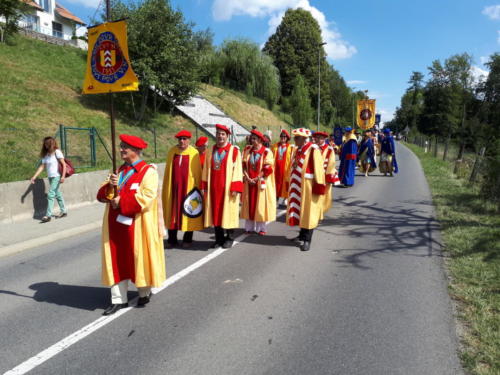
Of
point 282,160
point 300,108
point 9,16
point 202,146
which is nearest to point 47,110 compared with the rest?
point 9,16

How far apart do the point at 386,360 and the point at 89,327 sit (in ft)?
9.00

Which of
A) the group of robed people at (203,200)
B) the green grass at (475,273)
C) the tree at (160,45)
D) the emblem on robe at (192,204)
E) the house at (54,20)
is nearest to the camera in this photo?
the green grass at (475,273)

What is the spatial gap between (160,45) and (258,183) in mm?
16577

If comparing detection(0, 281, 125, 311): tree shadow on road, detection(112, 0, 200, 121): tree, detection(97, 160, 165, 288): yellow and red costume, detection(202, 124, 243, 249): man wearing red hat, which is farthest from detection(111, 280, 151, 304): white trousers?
detection(112, 0, 200, 121): tree

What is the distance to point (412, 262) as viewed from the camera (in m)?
5.96

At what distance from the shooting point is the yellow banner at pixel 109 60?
4777mm

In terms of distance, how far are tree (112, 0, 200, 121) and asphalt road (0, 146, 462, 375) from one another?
52.6 feet

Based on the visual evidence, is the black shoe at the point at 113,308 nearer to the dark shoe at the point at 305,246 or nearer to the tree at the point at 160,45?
the dark shoe at the point at 305,246

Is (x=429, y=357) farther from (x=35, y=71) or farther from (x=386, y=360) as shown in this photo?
(x=35, y=71)

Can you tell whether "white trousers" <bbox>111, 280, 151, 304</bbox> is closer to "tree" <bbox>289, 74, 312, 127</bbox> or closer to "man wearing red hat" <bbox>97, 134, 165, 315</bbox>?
"man wearing red hat" <bbox>97, 134, 165, 315</bbox>

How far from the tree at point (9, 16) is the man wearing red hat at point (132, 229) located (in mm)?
25735

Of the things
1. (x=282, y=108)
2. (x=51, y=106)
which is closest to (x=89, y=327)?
(x=51, y=106)

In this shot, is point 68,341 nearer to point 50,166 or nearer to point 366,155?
point 50,166

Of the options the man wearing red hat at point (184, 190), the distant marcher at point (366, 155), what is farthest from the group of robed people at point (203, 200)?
the distant marcher at point (366, 155)
